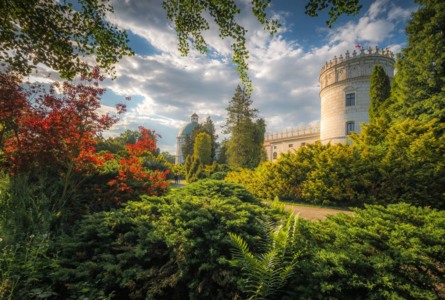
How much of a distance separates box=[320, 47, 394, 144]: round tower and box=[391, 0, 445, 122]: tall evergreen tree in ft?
50.1

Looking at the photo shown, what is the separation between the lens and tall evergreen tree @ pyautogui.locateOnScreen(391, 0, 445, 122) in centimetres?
820

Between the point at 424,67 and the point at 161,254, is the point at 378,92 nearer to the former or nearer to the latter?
the point at 424,67

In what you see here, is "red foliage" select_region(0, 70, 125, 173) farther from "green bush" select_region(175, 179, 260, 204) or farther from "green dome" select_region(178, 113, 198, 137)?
"green dome" select_region(178, 113, 198, 137)

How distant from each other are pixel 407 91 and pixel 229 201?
34.5 feet

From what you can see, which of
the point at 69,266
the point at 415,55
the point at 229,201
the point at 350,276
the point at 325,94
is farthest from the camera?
the point at 325,94

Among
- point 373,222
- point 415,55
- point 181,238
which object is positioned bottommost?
point 181,238

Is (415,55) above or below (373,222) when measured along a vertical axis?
above

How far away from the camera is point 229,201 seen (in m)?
3.90

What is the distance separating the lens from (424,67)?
8.57 meters

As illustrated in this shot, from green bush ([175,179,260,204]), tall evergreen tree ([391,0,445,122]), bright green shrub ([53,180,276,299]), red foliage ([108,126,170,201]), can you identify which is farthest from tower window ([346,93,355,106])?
bright green shrub ([53,180,276,299])

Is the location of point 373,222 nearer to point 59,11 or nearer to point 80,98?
point 80,98

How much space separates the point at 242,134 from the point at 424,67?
15.9 meters

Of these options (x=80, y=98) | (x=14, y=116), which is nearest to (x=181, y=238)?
(x=80, y=98)

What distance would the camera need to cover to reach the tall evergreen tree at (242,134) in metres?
22.7
